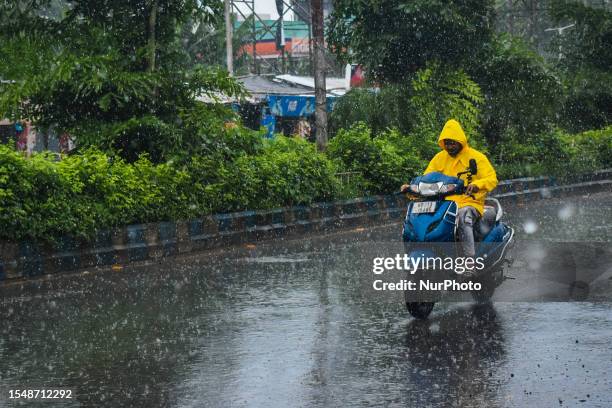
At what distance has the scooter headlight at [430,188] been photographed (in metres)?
9.38

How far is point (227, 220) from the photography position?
15.4 meters

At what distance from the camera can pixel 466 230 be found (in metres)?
9.77

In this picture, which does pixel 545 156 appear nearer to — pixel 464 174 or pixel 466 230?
pixel 464 174

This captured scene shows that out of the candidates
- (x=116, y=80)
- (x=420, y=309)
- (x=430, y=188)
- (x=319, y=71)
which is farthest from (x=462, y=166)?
(x=319, y=71)

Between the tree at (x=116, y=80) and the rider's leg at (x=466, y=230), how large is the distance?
6.62 meters

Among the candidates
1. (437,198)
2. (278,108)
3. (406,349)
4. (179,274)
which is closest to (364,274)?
(179,274)

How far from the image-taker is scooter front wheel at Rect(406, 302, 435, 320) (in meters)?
9.49

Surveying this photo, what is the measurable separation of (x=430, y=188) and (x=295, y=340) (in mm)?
1915

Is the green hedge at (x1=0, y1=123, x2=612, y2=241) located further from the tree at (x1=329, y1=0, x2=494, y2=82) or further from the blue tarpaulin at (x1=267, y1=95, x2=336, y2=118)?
the blue tarpaulin at (x1=267, y1=95, x2=336, y2=118)

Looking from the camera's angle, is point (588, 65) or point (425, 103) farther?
point (588, 65)

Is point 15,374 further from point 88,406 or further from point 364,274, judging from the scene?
point 364,274

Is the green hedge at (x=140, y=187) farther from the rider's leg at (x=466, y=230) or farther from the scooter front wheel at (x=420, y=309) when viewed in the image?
the rider's leg at (x=466, y=230)

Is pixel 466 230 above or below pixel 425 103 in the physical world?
below

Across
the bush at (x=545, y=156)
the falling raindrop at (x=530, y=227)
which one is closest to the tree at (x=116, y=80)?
the falling raindrop at (x=530, y=227)
